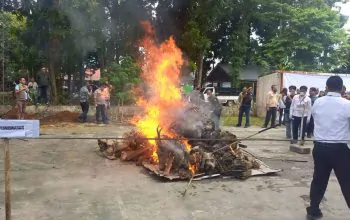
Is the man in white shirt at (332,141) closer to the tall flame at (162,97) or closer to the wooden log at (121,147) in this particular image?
the tall flame at (162,97)

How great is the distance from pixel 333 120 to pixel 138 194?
10.7 ft

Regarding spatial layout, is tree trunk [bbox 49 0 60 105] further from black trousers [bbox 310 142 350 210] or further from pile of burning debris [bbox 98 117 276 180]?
black trousers [bbox 310 142 350 210]

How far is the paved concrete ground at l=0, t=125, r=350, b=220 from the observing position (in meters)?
5.64

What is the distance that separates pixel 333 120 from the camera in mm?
5234

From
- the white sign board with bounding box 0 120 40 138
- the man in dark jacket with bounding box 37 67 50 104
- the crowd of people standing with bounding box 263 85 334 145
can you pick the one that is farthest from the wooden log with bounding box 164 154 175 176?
the man in dark jacket with bounding box 37 67 50 104

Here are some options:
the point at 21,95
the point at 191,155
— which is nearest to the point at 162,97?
the point at 191,155

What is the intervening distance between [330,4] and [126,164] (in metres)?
27.1

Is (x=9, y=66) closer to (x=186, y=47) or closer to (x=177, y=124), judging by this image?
(x=186, y=47)

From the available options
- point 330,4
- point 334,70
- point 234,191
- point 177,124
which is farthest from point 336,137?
point 330,4

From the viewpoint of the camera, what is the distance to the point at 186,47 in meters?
22.4

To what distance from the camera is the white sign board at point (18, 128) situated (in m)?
4.50

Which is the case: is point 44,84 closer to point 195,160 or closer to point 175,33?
point 175,33

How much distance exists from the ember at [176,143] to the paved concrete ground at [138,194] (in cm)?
40

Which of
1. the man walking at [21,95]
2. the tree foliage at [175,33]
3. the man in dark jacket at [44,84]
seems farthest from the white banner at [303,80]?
the man in dark jacket at [44,84]
